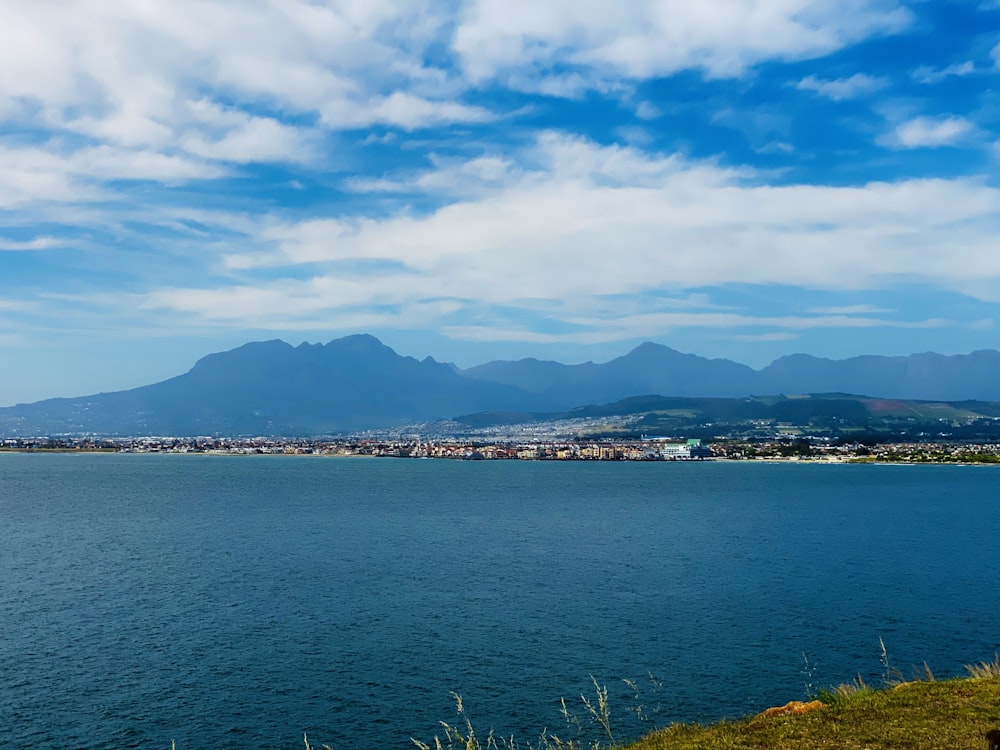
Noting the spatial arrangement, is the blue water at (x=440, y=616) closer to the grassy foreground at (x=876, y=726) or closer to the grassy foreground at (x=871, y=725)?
the grassy foreground at (x=871, y=725)

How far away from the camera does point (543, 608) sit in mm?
33688

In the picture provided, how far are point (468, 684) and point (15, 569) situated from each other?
3189 centimetres

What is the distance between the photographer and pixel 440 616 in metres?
32.5

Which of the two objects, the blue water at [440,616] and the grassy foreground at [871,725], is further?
the blue water at [440,616]

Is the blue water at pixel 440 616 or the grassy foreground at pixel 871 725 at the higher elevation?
the grassy foreground at pixel 871 725

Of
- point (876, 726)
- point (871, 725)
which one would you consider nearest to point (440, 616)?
point (871, 725)

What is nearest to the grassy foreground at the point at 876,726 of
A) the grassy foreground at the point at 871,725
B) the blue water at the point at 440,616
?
the grassy foreground at the point at 871,725

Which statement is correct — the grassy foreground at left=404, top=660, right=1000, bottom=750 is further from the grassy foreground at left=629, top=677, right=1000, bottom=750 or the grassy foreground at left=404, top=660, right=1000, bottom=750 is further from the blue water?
the blue water

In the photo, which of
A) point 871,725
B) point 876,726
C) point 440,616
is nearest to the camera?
point 876,726

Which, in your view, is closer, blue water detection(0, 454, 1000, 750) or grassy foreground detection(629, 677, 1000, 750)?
grassy foreground detection(629, 677, 1000, 750)

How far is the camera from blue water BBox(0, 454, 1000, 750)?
22.3 metres

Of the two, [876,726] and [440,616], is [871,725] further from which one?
[440,616]

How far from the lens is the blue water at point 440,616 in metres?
22.3

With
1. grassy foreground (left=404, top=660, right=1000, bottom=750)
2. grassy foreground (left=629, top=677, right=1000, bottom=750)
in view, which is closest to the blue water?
grassy foreground (left=404, top=660, right=1000, bottom=750)
